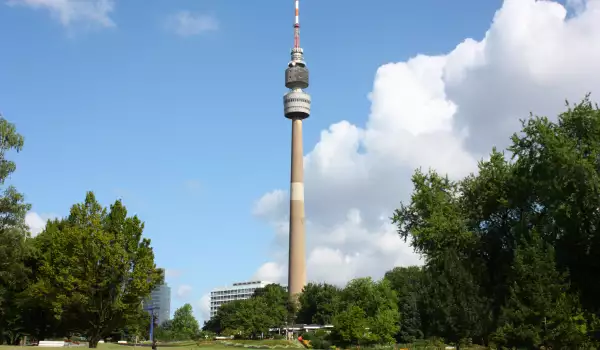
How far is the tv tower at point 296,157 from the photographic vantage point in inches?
5645

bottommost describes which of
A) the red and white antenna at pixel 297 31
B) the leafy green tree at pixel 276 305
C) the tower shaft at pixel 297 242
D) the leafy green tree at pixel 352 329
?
the leafy green tree at pixel 352 329

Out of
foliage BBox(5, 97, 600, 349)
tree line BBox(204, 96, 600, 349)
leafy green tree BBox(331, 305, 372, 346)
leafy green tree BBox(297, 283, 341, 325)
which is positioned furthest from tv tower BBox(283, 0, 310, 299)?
tree line BBox(204, 96, 600, 349)

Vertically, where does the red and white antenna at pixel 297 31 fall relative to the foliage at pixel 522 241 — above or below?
above

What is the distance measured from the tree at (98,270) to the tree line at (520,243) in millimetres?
24413

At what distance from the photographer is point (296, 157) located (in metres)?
148

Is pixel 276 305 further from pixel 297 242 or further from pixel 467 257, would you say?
pixel 467 257

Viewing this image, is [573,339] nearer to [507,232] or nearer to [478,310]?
[478,310]

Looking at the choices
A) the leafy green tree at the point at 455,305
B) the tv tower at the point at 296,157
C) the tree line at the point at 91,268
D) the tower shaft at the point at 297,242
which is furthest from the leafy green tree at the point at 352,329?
the tower shaft at the point at 297,242

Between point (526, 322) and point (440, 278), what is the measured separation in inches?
273

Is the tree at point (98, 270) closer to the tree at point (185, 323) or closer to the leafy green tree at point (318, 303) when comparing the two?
the leafy green tree at point (318, 303)

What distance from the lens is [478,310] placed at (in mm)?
43562

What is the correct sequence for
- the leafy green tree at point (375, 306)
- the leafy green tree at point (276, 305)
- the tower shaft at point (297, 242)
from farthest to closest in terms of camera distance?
the tower shaft at point (297, 242) < the leafy green tree at point (276, 305) < the leafy green tree at point (375, 306)

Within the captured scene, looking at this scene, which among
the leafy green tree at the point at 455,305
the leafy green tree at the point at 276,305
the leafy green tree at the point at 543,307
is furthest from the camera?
the leafy green tree at the point at 276,305

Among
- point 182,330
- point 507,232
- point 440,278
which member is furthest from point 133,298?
point 182,330
